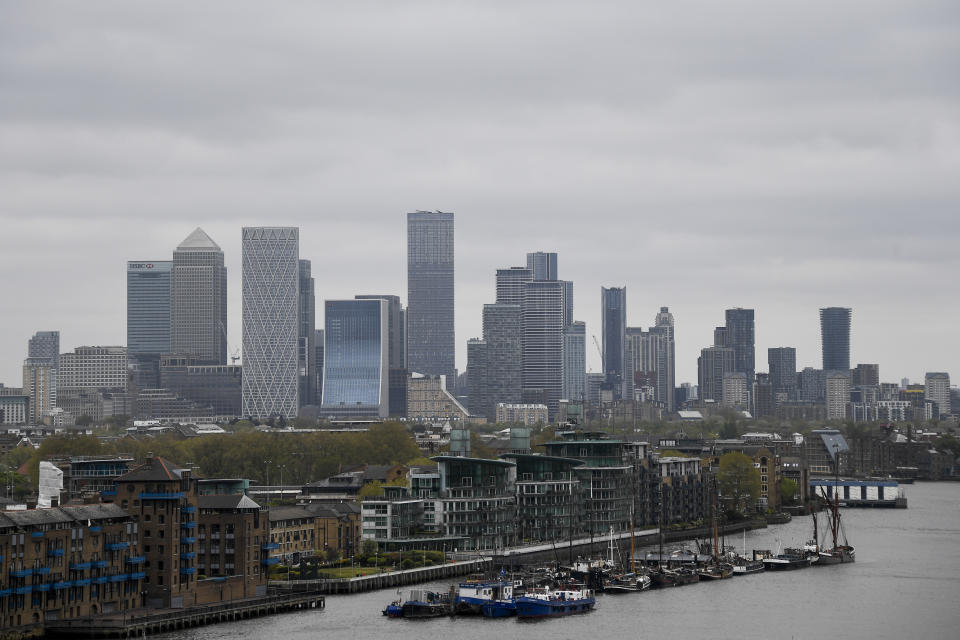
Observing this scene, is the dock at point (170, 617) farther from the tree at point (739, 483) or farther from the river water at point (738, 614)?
the tree at point (739, 483)

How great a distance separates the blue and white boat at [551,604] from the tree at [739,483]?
6878 centimetres

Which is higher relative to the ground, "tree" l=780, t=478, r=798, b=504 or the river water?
"tree" l=780, t=478, r=798, b=504

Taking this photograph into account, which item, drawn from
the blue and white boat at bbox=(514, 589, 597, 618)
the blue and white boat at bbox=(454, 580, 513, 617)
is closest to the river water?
the blue and white boat at bbox=(514, 589, 597, 618)

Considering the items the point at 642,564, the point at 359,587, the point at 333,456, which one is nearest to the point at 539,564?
the point at 642,564

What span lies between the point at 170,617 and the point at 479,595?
19731 mm

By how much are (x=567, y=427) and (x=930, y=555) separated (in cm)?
4025

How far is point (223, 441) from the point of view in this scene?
191000 mm

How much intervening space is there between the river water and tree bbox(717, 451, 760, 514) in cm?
4086

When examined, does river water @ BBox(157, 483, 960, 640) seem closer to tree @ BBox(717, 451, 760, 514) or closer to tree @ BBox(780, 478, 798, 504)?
tree @ BBox(717, 451, 760, 514)

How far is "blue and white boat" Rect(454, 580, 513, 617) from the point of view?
310ft

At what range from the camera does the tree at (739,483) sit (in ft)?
542

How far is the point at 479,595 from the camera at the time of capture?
95.4 meters

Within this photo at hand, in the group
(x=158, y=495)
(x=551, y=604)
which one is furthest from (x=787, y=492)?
(x=158, y=495)

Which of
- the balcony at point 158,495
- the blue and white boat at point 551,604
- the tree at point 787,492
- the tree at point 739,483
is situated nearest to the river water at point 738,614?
the blue and white boat at point 551,604
